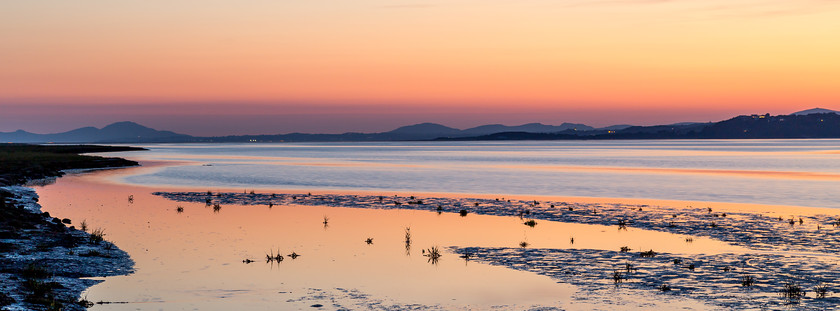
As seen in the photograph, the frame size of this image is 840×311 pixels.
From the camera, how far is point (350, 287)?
54.1ft

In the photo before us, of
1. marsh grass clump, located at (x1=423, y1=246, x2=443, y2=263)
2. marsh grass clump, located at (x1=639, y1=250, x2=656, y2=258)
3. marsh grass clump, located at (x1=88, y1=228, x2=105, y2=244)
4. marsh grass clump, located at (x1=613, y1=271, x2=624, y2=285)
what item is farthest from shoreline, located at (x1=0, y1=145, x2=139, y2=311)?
marsh grass clump, located at (x1=639, y1=250, x2=656, y2=258)

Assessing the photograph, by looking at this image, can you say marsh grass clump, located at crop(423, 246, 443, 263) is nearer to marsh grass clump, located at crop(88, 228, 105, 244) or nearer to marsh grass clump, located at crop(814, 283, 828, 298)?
marsh grass clump, located at crop(814, 283, 828, 298)

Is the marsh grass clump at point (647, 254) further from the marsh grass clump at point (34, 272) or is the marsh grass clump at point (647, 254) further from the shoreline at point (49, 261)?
the marsh grass clump at point (34, 272)

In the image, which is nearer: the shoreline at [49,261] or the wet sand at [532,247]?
the shoreline at [49,261]

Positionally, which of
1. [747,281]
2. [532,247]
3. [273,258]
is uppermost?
[747,281]

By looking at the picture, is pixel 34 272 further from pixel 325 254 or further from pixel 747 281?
pixel 747 281

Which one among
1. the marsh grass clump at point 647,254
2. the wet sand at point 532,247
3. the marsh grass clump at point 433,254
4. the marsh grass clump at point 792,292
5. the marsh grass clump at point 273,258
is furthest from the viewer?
the marsh grass clump at point 647,254

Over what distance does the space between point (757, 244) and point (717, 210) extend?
13869 mm

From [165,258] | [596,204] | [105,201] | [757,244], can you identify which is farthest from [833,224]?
[105,201]

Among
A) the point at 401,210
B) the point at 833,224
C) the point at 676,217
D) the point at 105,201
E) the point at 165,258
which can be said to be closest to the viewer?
the point at 165,258

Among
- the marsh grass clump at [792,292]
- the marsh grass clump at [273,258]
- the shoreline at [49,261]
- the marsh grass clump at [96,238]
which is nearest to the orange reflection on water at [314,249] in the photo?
the marsh grass clump at [273,258]

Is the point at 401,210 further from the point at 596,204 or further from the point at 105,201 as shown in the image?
the point at 105,201

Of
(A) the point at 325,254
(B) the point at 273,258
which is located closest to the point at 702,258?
(A) the point at 325,254

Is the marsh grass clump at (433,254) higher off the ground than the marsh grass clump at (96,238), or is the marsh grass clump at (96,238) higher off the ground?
the marsh grass clump at (96,238)
